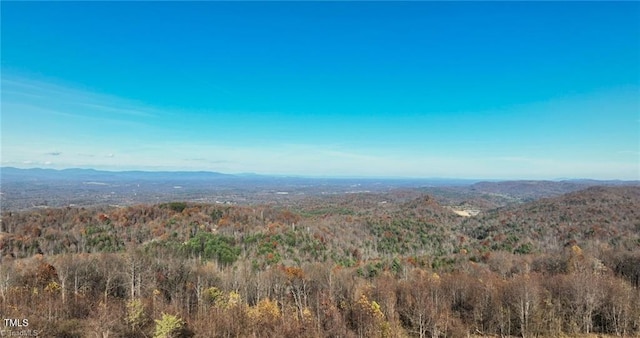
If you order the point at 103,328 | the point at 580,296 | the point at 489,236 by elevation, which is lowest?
the point at 489,236

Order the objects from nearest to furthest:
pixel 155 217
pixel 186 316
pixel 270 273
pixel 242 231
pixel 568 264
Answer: pixel 186 316
pixel 270 273
pixel 568 264
pixel 242 231
pixel 155 217

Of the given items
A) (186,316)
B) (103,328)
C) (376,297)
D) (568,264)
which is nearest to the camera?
(103,328)

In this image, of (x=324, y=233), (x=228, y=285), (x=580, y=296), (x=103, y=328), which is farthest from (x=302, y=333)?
(x=324, y=233)

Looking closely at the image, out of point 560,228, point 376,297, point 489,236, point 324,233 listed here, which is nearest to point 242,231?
point 324,233

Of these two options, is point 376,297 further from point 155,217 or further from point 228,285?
point 155,217

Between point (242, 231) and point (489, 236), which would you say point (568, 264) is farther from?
point (242, 231)

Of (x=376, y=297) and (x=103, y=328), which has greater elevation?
(x=103, y=328)

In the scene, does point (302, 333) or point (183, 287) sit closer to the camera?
point (302, 333)
